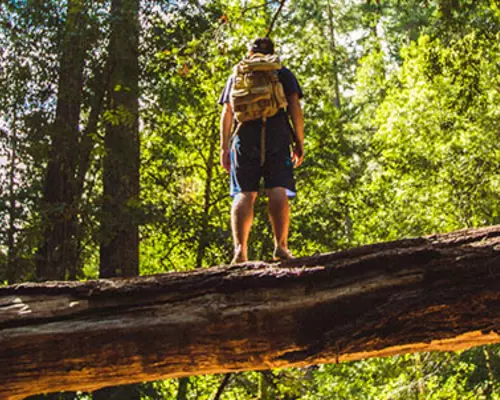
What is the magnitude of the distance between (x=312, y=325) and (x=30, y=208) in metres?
7.89

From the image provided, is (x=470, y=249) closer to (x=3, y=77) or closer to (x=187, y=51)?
(x=187, y=51)

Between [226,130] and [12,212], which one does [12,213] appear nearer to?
[12,212]

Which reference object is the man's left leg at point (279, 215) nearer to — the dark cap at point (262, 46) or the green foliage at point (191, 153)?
the dark cap at point (262, 46)

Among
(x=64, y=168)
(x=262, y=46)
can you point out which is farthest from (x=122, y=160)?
(x=262, y=46)

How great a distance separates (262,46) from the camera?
17.7ft

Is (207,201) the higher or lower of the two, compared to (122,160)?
lower

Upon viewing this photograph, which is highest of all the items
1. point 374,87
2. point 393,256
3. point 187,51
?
point 374,87

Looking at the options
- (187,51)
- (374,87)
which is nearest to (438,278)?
(187,51)

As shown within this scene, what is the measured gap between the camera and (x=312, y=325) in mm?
3576

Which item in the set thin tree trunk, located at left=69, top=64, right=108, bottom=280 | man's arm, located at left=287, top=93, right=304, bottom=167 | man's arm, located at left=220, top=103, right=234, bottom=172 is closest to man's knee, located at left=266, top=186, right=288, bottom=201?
man's arm, located at left=287, top=93, right=304, bottom=167

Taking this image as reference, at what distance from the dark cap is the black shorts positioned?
0.49 metres

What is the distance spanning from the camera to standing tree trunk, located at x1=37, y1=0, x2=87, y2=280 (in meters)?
10.3

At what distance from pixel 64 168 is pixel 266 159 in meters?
6.11

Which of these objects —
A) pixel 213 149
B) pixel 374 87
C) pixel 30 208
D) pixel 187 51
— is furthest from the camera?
pixel 374 87
